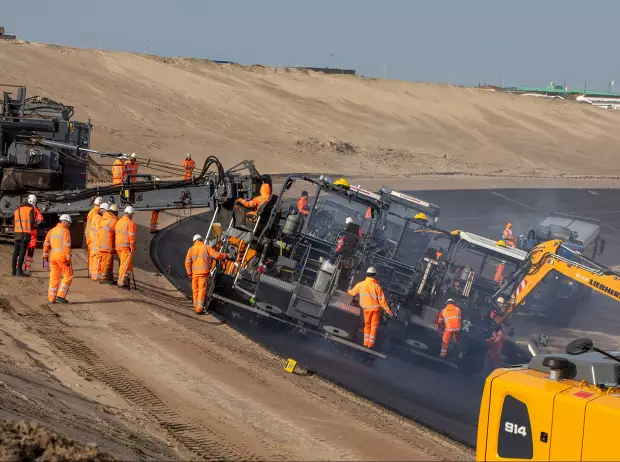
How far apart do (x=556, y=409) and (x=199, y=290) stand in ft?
33.8

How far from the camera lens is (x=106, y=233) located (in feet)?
57.0

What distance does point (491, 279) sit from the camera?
18.5 metres

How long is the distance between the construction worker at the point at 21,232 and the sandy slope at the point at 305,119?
21487 mm

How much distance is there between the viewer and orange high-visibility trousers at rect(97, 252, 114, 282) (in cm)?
1767

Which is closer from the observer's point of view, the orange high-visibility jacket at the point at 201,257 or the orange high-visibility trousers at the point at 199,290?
the orange high-visibility jacket at the point at 201,257

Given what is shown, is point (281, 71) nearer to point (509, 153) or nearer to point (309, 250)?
point (509, 153)

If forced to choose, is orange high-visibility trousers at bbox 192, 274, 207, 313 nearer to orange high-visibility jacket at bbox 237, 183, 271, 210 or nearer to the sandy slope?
orange high-visibility jacket at bbox 237, 183, 271, 210

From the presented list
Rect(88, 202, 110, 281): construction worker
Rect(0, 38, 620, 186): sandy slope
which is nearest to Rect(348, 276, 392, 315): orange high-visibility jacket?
Rect(88, 202, 110, 281): construction worker

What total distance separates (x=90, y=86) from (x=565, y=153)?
102 ft

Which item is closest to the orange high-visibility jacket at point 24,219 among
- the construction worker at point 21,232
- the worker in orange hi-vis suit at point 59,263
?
the construction worker at point 21,232

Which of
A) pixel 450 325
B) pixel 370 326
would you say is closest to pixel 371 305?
pixel 370 326

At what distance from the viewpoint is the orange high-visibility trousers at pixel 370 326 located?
1529 cm

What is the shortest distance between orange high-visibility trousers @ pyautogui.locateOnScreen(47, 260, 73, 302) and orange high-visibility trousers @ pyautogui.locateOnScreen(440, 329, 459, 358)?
20.5 ft

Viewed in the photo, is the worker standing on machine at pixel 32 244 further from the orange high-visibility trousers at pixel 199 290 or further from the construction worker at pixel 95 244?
the orange high-visibility trousers at pixel 199 290
